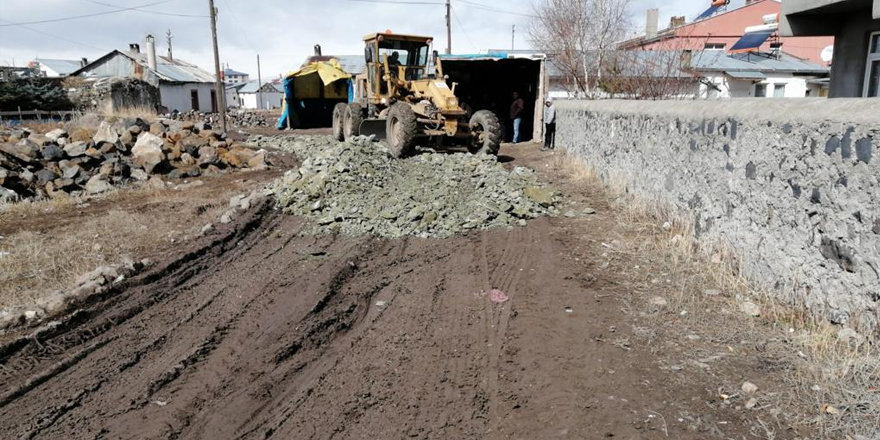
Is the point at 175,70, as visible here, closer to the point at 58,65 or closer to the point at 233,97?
the point at 58,65

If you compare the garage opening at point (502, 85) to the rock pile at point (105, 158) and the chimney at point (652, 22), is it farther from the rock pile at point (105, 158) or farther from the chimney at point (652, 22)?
the chimney at point (652, 22)

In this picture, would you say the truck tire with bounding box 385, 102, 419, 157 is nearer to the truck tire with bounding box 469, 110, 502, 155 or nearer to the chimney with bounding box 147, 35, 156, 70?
the truck tire with bounding box 469, 110, 502, 155

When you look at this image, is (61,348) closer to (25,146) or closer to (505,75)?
(25,146)

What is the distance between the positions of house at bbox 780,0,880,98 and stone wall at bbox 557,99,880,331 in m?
5.90

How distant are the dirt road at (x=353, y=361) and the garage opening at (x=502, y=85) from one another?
14.0m

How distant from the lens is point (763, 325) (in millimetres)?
4801

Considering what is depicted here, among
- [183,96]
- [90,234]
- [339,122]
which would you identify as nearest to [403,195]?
[90,234]

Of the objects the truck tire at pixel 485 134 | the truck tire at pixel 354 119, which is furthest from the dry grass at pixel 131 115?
the truck tire at pixel 485 134

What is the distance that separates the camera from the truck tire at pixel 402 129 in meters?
13.1

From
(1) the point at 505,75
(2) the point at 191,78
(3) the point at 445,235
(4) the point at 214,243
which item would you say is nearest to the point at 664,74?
(1) the point at 505,75

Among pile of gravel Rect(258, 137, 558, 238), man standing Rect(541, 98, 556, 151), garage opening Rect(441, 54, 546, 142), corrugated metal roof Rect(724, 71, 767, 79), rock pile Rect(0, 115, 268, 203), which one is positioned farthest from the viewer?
corrugated metal roof Rect(724, 71, 767, 79)

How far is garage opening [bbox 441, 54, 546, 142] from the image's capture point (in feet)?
65.3

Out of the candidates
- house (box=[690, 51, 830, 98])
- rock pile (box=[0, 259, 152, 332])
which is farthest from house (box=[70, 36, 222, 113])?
rock pile (box=[0, 259, 152, 332])

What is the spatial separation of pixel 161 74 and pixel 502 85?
34560mm
